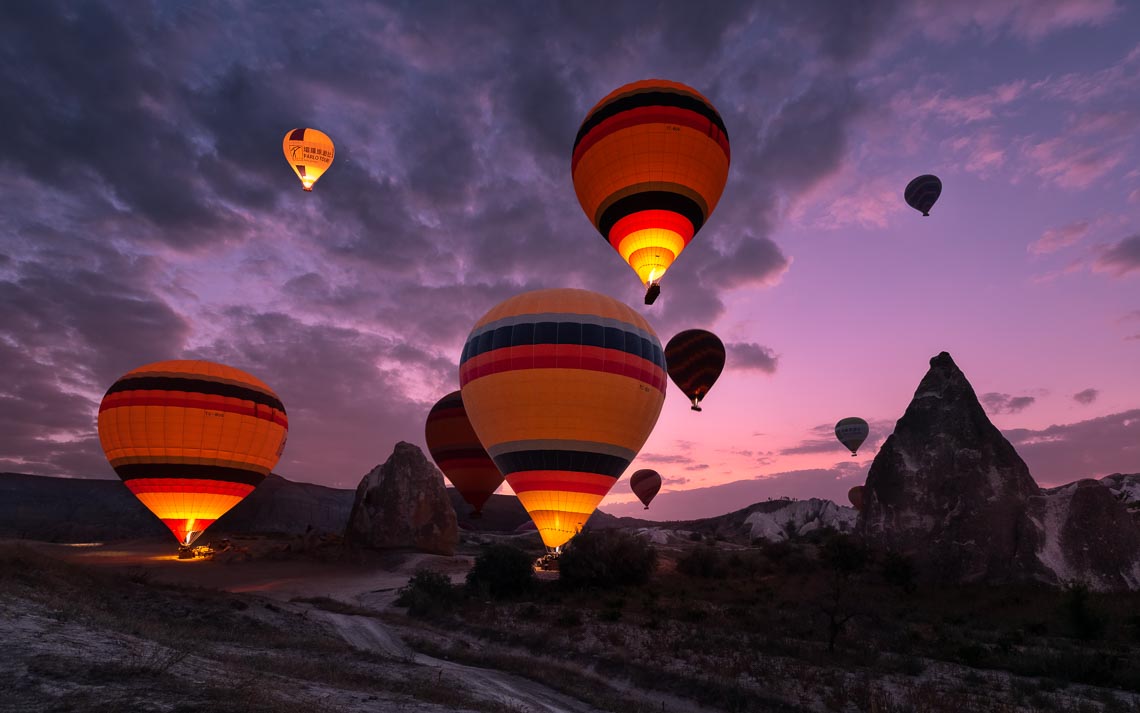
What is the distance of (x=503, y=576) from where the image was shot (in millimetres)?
25734

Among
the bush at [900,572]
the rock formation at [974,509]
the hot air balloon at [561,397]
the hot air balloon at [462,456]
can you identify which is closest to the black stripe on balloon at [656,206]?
the hot air balloon at [561,397]

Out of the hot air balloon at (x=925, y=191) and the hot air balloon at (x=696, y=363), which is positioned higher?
the hot air balloon at (x=925, y=191)

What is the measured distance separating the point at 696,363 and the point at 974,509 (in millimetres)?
28072

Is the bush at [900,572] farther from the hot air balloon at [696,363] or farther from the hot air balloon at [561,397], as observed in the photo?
the hot air balloon at [696,363]

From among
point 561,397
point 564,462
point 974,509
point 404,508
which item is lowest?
point 974,509

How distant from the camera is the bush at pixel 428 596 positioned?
23266mm

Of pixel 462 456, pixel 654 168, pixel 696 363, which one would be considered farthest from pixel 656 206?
pixel 462 456

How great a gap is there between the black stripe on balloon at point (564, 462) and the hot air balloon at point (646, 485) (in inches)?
2226

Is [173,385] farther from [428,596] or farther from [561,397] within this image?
[561,397]

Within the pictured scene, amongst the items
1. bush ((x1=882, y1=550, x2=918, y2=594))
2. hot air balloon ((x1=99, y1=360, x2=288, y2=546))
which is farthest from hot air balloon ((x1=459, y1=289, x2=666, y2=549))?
hot air balloon ((x1=99, y1=360, x2=288, y2=546))

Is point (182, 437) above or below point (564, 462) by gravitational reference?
above

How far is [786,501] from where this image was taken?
99000 millimetres

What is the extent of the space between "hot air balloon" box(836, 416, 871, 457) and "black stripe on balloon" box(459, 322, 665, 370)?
56.7 metres

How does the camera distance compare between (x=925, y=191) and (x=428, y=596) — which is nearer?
(x=428, y=596)
